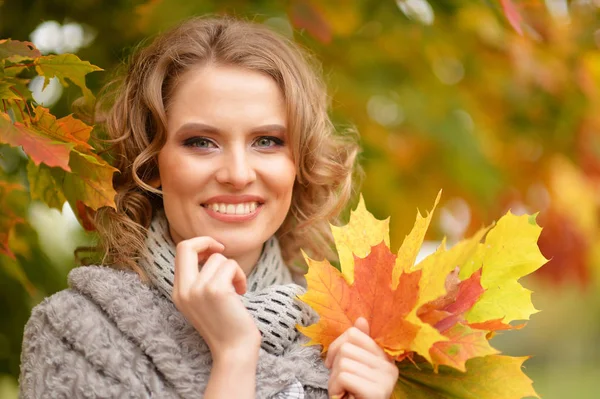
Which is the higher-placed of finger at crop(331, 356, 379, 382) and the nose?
the nose

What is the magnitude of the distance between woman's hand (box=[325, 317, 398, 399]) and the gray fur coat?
6.1 inches

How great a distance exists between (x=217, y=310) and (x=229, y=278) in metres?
0.06

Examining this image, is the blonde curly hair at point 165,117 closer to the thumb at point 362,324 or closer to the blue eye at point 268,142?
the blue eye at point 268,142

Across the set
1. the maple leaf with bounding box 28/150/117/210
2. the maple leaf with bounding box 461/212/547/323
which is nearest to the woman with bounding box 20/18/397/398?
the maple leaf with bounding box 28/150/117/210

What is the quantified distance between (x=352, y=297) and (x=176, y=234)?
44cm

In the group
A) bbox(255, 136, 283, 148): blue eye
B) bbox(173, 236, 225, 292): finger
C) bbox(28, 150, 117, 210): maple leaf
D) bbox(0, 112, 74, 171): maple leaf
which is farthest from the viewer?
bbox(255, 136, 283, 148): blue eye

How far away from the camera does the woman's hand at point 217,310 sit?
53.9 inches

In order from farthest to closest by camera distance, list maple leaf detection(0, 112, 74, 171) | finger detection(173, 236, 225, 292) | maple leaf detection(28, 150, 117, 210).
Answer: maple leaf detection(28, 150, 117, 210), finger detection(173, 236, 225, 292), maple leaf detection(0, 112, 74, 171)

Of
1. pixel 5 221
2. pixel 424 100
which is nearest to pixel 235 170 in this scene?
pixel 5 221

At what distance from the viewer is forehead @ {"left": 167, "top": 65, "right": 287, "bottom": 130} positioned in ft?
5.10

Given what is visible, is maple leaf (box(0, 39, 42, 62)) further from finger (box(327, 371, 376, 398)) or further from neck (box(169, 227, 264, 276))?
finger (box(327, 371, 376, 398))

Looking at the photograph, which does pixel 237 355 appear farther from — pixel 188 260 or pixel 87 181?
pixel 87 181

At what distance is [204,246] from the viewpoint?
4.83ft

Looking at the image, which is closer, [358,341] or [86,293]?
[358,341]
